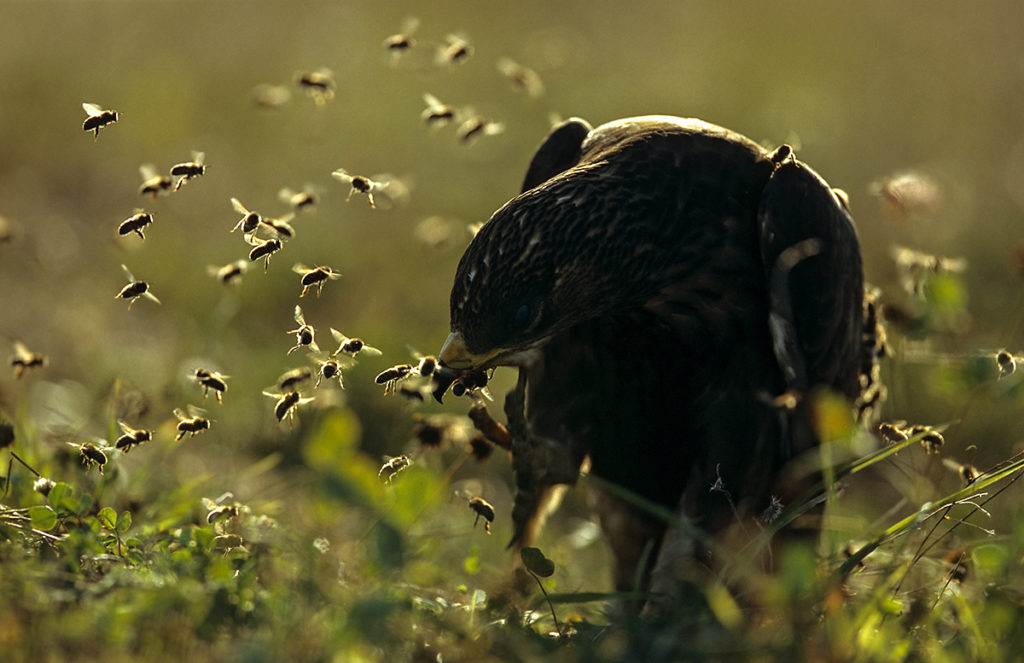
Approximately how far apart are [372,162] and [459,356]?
6671 millimetres

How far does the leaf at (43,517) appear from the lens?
3.12 meters

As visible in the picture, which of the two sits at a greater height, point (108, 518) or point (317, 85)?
point (317, 85)

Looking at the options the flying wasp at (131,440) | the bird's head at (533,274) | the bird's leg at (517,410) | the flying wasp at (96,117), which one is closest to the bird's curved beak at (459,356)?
the bird's head at (533,274)

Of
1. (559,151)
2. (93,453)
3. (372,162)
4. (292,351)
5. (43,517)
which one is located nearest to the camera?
(43,517)

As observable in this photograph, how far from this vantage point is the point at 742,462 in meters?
3.56

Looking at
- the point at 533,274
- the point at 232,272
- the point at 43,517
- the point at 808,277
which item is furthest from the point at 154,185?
the point at 808,277

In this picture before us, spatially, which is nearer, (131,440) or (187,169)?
(131,440)

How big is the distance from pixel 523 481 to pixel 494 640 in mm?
1249

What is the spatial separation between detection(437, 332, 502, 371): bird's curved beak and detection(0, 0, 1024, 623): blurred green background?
853mm

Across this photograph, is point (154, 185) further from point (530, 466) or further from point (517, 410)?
point (530, 466)

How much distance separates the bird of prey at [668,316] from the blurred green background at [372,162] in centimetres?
53

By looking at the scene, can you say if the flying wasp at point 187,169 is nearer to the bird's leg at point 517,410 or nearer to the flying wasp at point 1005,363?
the bird's leg at point 517,410

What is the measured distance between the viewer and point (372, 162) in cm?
963

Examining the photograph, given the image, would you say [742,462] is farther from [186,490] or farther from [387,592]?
[186,490]
